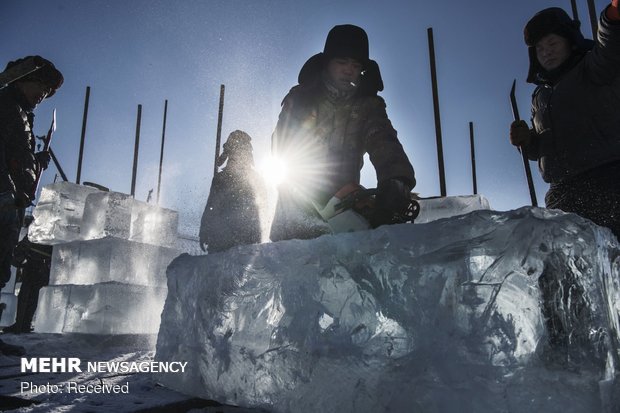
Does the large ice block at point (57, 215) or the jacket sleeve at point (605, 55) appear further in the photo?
the large ice block at point (57, 215)

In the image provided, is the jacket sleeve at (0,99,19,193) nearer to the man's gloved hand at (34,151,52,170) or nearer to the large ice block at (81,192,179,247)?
the man's gloved hand at (34,151,52,170)

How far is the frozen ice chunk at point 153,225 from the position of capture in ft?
14.3

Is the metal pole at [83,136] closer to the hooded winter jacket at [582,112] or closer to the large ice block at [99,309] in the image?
the large ice block at [99,309]

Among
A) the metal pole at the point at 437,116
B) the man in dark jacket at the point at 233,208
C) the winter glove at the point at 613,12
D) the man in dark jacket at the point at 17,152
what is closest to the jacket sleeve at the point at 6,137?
the man in dark jacket at the point at 17,152

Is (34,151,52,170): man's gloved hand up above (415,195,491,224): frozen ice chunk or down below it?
above

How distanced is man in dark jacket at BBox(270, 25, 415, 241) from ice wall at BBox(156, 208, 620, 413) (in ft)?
2.64

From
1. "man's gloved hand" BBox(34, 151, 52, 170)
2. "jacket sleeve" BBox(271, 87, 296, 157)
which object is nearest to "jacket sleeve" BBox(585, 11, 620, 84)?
"jacket sleeve" BBox(271, 87, 296, 157)

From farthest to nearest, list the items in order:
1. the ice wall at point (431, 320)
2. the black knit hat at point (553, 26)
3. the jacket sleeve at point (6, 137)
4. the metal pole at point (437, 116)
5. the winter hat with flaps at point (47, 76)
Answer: the metal pole at point (437, 116) → the winter hat with flaps at point (47, 76) → the jacket sleeve at point (6, 137) → the black knit hat at point (553, 26) → the ice wall at point (431, 320)

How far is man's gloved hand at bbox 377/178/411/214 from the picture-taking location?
1.59 meters

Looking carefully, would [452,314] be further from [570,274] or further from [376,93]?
[376,93]

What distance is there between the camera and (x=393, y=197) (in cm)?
165

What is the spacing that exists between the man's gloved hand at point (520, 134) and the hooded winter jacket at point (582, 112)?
55 mm

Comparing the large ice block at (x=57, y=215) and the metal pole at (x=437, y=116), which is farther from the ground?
the metal pole at (x=437, y=116)

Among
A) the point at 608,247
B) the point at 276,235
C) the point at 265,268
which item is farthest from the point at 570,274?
the point at 276,235
